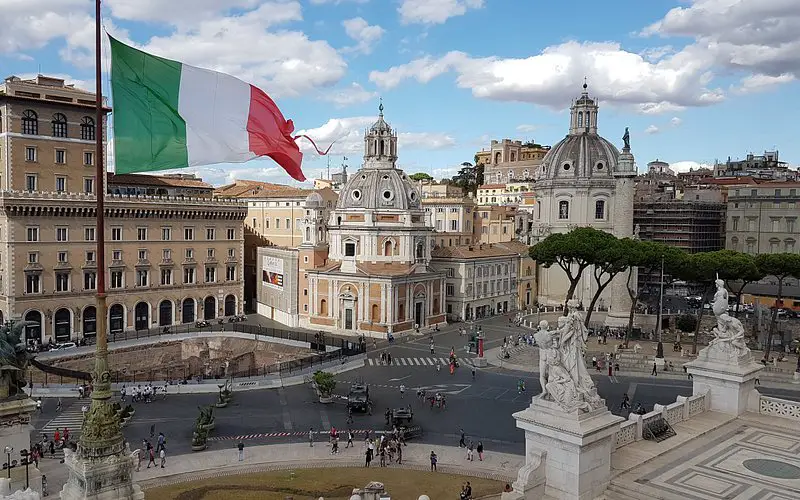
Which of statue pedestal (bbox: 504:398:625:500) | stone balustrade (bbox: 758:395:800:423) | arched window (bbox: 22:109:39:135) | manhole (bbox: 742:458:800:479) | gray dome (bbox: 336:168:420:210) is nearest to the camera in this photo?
statue pedestal (bbox: 504:398:625:500)

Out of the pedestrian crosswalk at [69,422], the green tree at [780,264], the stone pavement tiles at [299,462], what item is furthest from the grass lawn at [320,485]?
the green tree at [780,264]

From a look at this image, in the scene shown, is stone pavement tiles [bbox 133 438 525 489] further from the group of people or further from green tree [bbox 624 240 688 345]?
green tree [bbox 624 240 688 345]

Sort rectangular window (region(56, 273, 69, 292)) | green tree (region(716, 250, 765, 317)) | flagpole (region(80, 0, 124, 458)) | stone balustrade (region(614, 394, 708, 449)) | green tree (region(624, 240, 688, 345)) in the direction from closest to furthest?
1. flagpole (region(80, 0, 124, 458))
2. stone balustrade (region(614, 394, 708, 449))
3. green tree (region(716, 250, 765, 317))
4. green tree (region(624, 240, 688, 345))
5. rectangular window (region(56, 273, 69, 292))

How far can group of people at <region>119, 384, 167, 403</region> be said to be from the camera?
37938mm

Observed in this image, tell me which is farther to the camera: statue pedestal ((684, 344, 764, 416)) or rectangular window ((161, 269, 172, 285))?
rectangular window ((161, 269, 172, 285))

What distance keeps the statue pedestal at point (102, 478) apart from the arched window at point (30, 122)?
49.6 metres

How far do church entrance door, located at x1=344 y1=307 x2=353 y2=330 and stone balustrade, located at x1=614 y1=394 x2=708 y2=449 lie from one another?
141 ft

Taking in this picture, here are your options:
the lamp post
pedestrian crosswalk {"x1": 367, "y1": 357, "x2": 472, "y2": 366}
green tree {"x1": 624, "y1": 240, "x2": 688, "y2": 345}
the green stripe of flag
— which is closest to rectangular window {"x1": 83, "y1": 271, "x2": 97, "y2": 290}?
pedestrian crosswalk {"x1": 367, "y1": 357, "x2": 472, "y2": 366}

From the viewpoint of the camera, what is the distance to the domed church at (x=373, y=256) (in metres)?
59.4

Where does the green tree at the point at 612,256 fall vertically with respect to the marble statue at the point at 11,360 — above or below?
above

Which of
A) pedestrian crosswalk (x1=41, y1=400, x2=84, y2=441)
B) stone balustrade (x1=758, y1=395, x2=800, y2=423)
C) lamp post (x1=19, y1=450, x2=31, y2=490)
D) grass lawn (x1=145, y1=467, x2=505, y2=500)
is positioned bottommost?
pedestrian crosswalk (x1=41, y1=400, x2=84, y2=441)

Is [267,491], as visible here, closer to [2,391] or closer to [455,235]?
[2,391]

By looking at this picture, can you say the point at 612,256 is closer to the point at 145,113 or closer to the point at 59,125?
the point at 145,113

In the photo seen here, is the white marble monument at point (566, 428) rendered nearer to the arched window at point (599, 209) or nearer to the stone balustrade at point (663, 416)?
the stone balustrade at point (663, 416)
